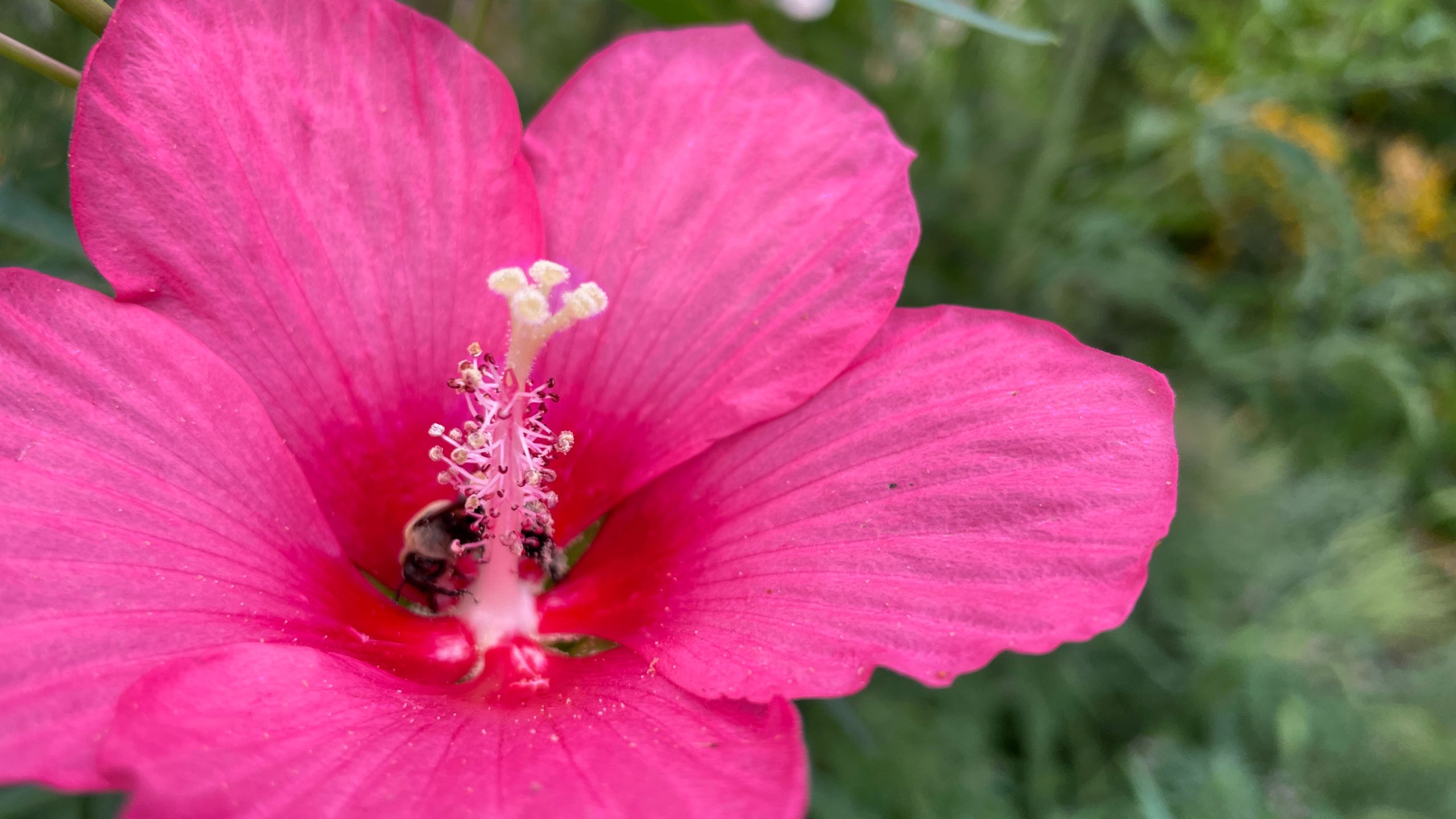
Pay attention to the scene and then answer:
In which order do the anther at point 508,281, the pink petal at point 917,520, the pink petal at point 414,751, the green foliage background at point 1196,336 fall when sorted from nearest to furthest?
the pink petal at point 414,751 → the pink petal at point 917,520 → the anther at point 508,281 → the green foliage background at point 1196,336

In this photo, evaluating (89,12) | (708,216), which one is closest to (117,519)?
(89,12)

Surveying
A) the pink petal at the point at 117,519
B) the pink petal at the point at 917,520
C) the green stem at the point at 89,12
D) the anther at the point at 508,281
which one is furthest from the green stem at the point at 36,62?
the pink petal at the point at 917,520

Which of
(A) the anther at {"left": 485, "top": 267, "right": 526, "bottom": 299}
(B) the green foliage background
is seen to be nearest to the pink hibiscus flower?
(A) the anther at {"left": 485, "top": 267, "right": 526, "bottom": 299}

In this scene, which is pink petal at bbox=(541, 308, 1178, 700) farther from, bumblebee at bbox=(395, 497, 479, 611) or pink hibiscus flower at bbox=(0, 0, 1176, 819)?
bumblebee at bbox=(395, 497, 479, 611)

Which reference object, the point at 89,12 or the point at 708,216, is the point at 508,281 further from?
the point at 89,12

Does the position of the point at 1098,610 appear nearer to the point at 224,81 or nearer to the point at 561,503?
the point at 561,503

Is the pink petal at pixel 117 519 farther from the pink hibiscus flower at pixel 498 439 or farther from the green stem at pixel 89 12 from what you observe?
the green stem at pixel 89 12
